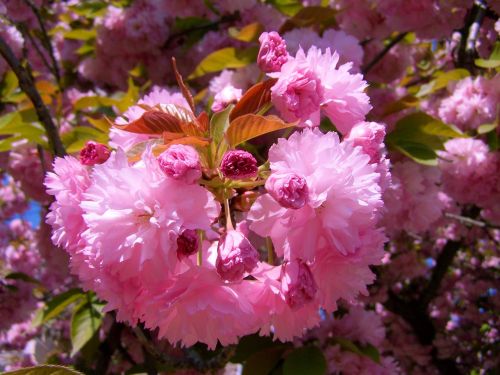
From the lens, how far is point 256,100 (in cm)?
98

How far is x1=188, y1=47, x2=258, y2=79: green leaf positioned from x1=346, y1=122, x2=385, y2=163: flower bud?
1.14 m

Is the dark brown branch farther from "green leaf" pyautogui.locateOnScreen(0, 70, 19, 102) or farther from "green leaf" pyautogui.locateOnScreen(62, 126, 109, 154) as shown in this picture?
"green leaf" pyautogui.locateOnScreen(0, 70, 19, 102)

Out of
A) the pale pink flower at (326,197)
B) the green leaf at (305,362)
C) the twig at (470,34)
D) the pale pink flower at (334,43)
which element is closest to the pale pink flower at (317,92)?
the pale pink flower at (326,197)

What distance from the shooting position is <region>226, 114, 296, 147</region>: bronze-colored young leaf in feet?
2.88

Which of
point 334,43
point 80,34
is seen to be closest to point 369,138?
point 334,43

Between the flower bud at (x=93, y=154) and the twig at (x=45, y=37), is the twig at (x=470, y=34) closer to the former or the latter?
the flower bud at (x=93, y=154)

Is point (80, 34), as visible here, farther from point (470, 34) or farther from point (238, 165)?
point (238, 165)

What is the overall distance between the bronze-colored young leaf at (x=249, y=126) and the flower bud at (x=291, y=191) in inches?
5.2

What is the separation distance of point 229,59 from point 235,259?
1.42 m

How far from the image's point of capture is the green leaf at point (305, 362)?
1710 mm

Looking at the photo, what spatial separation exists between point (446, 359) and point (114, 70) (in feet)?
9.75

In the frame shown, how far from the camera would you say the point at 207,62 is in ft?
6.96

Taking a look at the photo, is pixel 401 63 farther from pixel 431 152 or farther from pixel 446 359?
pixel 446 359

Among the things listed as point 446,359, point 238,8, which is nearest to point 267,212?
point 238,8
